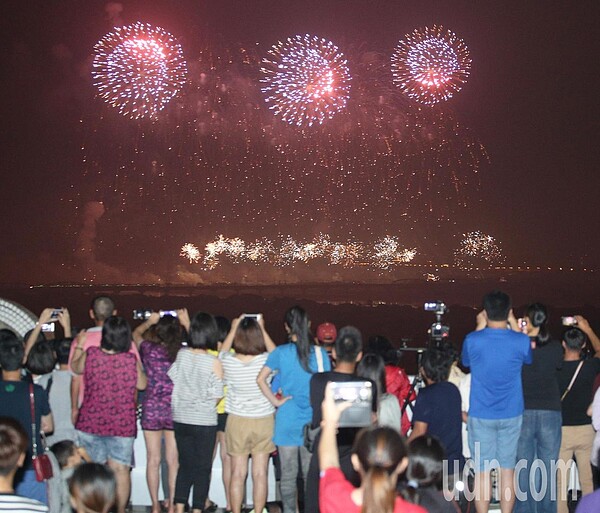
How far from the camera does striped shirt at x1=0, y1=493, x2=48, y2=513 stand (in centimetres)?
339

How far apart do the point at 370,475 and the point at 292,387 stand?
9.82 ft

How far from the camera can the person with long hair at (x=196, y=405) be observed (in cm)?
606

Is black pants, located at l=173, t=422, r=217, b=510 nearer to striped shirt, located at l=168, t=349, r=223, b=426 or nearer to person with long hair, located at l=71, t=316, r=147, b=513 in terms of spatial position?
striped shirt, located at l=168, t=349, r=223, b=426

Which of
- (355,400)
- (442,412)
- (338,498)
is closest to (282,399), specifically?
(442,412)

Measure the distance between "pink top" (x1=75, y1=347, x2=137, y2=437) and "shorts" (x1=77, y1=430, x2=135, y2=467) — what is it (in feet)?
0.17

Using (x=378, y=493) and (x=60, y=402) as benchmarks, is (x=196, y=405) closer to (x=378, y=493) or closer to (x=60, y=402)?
(x=60, y=402)

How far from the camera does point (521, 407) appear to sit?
6004 millimetres

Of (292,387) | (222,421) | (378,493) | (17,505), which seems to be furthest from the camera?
(222,421)

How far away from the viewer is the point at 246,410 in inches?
238

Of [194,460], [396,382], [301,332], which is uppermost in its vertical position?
[301,332]

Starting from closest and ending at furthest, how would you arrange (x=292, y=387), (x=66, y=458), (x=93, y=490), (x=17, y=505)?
(x=93, y=490) < (x=17, y=505) < (x=66, y=458) < (x=292, y=387)

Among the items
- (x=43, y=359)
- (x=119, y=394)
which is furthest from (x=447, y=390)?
(x=43, y=359)

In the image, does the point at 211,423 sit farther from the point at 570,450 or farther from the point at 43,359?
the point at 570,450

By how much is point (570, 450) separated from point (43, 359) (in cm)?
398
